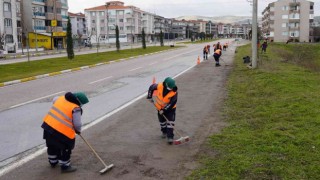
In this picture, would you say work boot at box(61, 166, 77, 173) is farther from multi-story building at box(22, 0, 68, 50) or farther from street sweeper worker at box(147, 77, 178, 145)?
Result: multi-story building at box(22, 0, 68, 50)

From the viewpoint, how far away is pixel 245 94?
12.7 metres

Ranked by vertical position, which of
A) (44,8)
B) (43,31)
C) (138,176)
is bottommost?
(138,176)

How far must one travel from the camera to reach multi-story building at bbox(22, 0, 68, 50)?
6849cm

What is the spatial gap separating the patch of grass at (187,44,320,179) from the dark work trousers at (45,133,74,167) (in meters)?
1.87

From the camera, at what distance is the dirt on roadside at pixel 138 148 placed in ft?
18.1

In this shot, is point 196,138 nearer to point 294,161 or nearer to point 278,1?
point 294,161

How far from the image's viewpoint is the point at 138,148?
22.2ft

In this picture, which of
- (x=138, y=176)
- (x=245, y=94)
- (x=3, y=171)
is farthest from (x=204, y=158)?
(x=245, y=94)

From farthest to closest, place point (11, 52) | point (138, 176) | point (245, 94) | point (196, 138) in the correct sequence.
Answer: point (11, 52) < point (245, 94) < point (196, 138) < point (138, 176)

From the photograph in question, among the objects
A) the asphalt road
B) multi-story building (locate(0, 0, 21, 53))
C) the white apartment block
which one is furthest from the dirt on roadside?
the white apartment block

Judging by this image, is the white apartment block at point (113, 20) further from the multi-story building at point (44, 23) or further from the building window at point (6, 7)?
the building window at point (6, 7)

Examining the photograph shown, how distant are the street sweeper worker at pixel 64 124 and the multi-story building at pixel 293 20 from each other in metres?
97.4

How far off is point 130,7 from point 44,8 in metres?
57.3

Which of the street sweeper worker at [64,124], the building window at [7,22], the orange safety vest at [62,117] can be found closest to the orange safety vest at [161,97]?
the street sweeper worker at [64,124]
